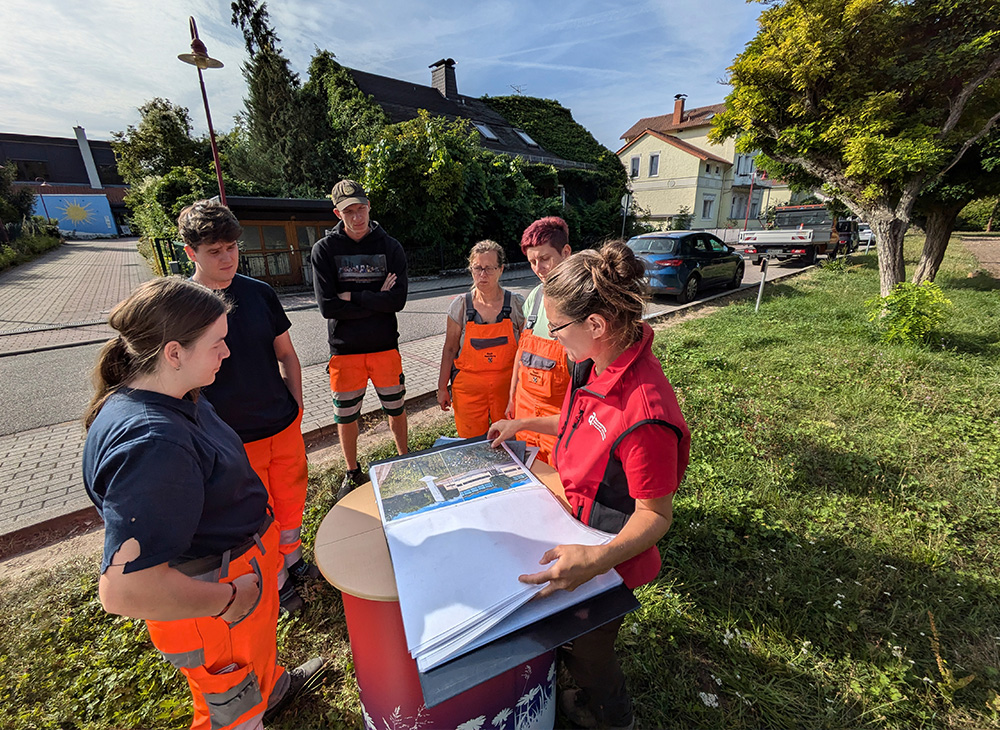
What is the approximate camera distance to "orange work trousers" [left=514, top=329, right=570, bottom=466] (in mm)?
2373

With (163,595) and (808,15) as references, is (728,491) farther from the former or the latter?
(808,15)

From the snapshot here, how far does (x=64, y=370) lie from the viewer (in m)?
6.41

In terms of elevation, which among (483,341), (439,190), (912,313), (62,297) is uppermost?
(439,190)

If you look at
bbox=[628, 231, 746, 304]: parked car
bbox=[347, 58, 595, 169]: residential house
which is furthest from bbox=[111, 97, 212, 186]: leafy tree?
bbox=[628, 231, 746, 304]: parked car

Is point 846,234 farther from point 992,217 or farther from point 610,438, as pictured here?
point 610,438

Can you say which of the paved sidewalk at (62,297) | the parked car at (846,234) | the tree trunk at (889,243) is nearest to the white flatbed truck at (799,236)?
the parked car at (846,234)

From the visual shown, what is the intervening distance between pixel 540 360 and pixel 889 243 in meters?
8.65

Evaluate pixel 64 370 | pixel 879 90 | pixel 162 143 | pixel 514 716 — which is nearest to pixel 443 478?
pixel 514 716

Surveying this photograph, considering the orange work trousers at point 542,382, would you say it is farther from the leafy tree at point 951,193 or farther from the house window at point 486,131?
the house window at point 486,131

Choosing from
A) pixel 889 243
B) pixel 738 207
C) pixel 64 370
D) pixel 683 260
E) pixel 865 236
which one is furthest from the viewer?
pixel 738 207

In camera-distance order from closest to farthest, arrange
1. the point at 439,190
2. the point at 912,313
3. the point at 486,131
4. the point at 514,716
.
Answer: the point at 514,716 → the point at 912,313 → the point at 439,190 → the point at 486,131

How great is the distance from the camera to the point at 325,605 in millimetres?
2482

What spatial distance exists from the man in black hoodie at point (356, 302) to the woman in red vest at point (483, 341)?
2.11ft

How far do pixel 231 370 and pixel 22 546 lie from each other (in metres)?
2.46
